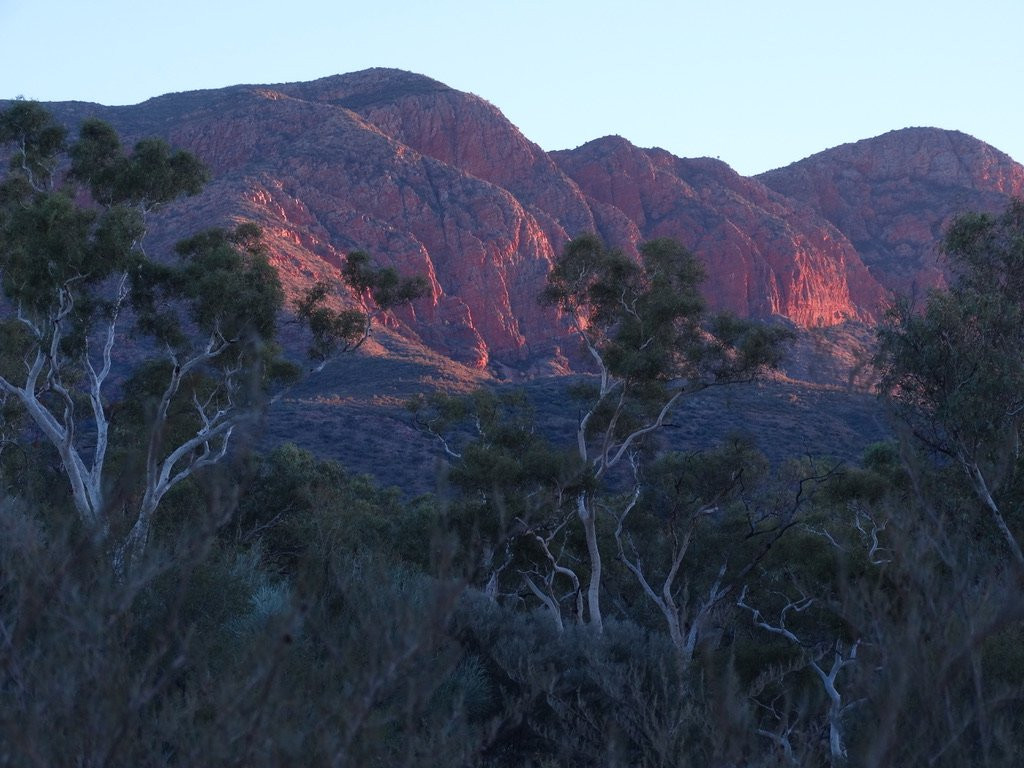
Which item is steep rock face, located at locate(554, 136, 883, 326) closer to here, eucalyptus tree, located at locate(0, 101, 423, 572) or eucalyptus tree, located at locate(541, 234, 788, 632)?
eucalyptus tree, located at locate(541, 234, 788, 632)

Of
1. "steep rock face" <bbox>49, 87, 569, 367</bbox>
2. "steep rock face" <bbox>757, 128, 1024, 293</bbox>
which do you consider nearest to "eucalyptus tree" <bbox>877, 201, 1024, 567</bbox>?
"steep rock face" <bbox>49, 87, 569, 367</bbox>

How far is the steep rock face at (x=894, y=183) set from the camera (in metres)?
104

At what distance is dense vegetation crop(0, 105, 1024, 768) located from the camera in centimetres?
512

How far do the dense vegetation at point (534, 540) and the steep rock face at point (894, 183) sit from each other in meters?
84.4

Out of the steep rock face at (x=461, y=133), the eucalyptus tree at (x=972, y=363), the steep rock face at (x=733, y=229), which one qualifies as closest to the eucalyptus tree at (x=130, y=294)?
the eucalyptus tree at (x=972, y=363)

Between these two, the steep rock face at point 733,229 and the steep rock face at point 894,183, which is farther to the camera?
the steep rock face at point 894,183

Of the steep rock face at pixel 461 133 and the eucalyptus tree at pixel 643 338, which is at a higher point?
the steep rock face at pixel 461 133

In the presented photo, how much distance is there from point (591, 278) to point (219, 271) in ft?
23.7

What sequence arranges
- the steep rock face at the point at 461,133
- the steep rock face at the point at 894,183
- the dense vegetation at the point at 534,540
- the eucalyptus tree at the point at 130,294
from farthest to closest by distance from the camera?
the steep rock face at the point at 894,183
the steep rock face at the point at 461,133
the eucalyptus tree at the point at 130,294
the dense vegetation at the point at 534,540

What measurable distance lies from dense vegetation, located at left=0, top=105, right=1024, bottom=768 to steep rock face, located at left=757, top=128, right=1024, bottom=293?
277 feet

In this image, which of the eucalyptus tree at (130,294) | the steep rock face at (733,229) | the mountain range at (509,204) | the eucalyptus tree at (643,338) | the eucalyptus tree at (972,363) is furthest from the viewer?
the steep rock face at (733,229)

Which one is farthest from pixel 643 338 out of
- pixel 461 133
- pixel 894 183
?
pixel 894 183

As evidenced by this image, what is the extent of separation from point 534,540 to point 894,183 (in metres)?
98.3

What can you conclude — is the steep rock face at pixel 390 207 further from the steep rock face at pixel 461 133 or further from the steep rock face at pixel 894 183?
the steep rock face at pixel 894 183
